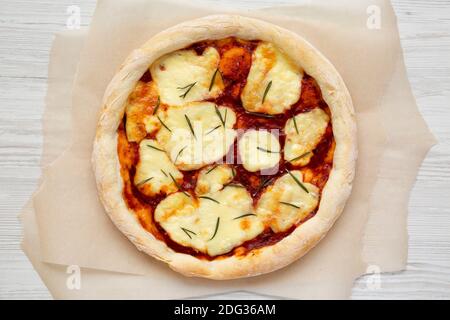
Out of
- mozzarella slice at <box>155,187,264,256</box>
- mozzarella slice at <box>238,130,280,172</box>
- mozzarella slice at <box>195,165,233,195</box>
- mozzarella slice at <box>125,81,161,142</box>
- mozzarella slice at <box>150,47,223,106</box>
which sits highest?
mozzarella slice at <box>150,47,223,106</box>

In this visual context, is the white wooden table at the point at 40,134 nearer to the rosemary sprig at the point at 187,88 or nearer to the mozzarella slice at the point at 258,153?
the rosemary sprig at the point at 187,88

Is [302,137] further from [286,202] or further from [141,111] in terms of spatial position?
[141,111]

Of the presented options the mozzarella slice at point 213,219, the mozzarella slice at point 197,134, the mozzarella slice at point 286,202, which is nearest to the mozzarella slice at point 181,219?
the mozzarella slice at point 213,219

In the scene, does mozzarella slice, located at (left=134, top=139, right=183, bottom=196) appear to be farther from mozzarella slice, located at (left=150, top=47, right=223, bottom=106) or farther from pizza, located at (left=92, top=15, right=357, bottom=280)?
mozzarella slice, located at (left=150, top=47, right=223, bottom=106)

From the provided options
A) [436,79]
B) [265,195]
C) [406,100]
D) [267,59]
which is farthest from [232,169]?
[436,79]

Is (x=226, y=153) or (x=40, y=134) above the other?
(x=40, y=134)

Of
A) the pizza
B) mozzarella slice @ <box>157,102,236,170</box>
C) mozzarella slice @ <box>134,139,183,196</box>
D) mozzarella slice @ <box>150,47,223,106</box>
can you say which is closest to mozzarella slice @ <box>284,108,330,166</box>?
the pizza

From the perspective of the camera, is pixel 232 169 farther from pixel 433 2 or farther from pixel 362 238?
pixel 433 2

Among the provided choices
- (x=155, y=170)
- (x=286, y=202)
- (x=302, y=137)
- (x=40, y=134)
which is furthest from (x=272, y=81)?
(x=40, y=134)
